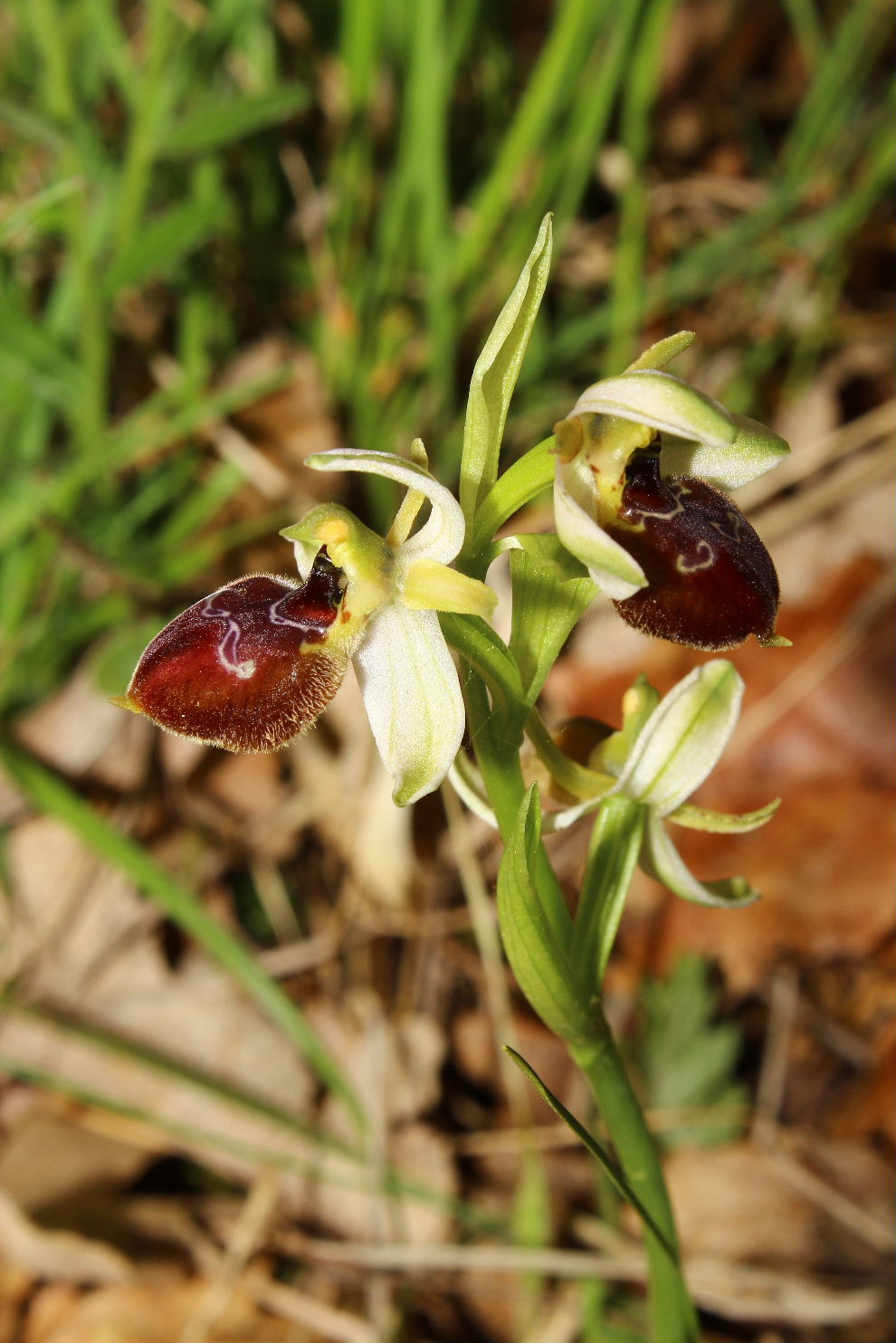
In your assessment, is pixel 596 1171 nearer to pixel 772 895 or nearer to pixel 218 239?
pixel 772 895

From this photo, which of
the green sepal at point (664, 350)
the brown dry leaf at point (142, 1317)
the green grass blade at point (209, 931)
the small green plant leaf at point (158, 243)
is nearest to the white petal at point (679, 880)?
the green sepal at point (664, 350)

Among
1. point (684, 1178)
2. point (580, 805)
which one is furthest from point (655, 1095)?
point (580, 805)

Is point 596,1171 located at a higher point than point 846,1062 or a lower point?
higher

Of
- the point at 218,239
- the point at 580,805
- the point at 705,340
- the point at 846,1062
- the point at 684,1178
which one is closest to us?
the point at 580,805

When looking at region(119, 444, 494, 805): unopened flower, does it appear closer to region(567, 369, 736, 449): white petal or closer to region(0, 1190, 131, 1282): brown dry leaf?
region(567, 369, 736, 449): white petal

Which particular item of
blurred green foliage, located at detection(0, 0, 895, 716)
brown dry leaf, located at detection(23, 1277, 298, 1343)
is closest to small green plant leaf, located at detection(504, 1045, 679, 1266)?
brown dry leaf, located at detection(23, 1277, 298, 1343)

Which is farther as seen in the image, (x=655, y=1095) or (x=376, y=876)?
(x=376, y=876)

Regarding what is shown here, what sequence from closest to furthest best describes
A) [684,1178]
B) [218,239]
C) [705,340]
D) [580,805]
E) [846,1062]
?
[580,805] → [684,1178] → [846,1062] → [218,239] → [705,340]
